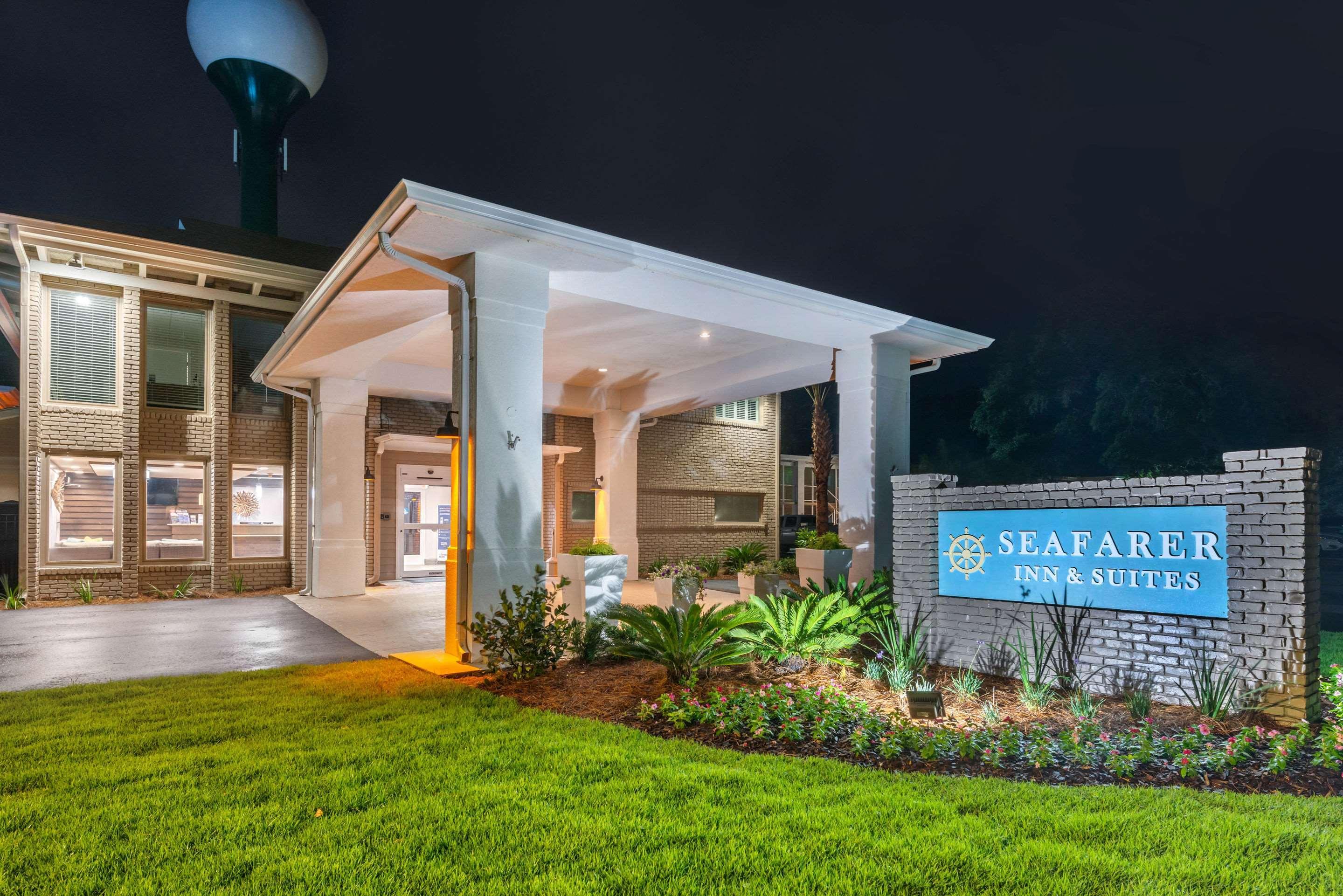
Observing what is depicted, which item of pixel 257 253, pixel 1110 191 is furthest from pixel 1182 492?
pixel 1110 191

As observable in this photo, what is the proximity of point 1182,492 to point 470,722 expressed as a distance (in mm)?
5689

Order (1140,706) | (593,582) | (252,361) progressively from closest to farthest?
1. (1140,706)
2. (593,582)
3. (252,361)

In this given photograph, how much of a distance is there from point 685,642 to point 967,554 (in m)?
2.99

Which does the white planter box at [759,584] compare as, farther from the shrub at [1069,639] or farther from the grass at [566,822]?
the grass at [566,822]

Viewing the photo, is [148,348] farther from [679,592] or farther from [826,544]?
[826,544]

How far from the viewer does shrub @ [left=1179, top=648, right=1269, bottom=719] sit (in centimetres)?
516

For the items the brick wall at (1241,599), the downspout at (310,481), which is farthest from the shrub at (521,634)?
the downspout at (310,481)

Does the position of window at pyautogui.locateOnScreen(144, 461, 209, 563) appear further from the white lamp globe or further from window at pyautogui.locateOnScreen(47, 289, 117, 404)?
the white lamp globe

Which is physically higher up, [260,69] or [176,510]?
[260,69]

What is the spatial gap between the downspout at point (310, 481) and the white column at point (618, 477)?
6.18 metres

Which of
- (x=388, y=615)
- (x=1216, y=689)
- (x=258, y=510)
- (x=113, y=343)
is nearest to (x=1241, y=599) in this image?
(x=1216, y=689)

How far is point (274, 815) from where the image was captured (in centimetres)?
347

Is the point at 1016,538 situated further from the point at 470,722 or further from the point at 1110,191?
the point at 1110,191

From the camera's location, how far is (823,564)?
32.0 ft
